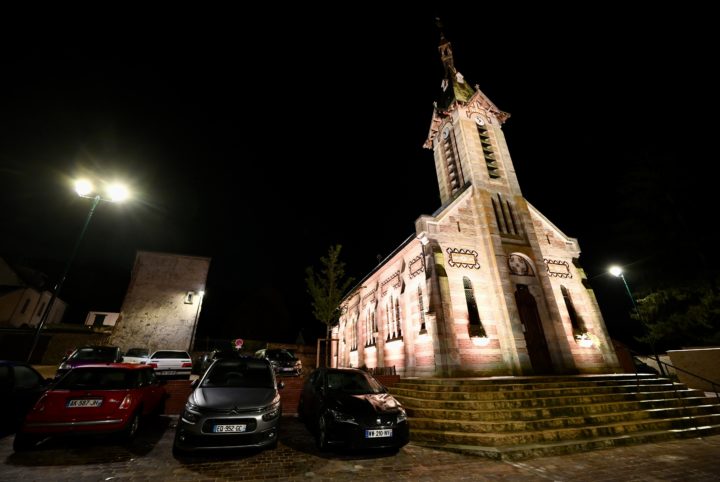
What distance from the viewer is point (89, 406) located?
573cm

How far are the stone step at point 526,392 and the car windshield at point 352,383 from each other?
2668mm

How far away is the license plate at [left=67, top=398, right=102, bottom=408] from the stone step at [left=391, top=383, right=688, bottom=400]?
8.62 m

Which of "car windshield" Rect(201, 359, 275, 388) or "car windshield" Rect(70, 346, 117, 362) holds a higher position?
"car windshield" Rect(70, 346, 117, 362)

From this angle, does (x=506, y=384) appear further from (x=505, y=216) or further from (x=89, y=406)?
(x=89, y=406)

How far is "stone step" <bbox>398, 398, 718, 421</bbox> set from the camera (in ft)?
25.8

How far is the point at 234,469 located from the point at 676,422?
11.9m

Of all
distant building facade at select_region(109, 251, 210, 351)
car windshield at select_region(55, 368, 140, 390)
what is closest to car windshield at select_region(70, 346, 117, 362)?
car windshield at select_region(55, 368, 140, 390)

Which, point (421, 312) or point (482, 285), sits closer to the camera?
point (482, 285)

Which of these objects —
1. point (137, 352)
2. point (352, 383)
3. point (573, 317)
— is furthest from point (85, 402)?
point (573, 317)

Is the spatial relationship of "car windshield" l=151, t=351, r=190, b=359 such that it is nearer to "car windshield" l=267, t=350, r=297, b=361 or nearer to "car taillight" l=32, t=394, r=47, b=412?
"car windshield" l=267, t=350, r=297, b=361

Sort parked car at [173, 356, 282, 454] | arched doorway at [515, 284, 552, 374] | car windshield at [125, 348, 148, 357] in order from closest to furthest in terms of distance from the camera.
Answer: parked car at [173, 356, 282, 454] → arched doorway at [515, 284, 552, 374] → car windshield at [125, 348, 148, 357]

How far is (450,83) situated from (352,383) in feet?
69.9

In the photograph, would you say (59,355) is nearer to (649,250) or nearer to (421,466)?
(421,466)

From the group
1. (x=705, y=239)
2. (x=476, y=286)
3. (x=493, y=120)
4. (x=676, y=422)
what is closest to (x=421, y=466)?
(x=676, y=422)
